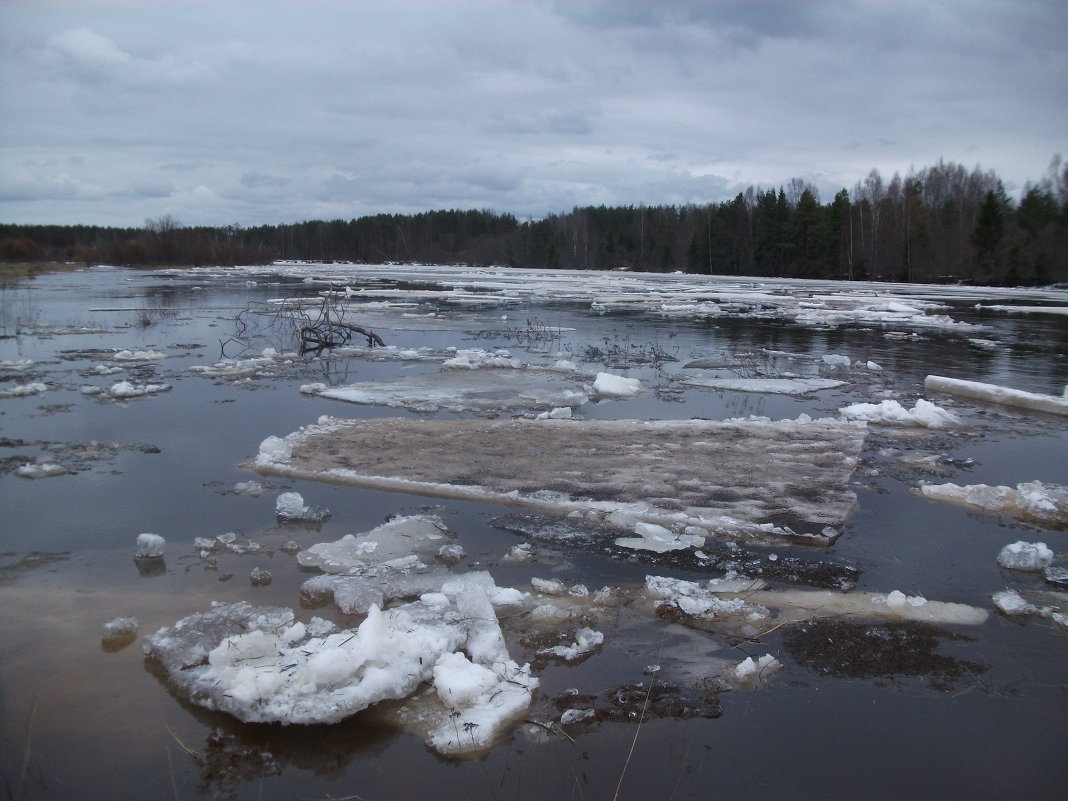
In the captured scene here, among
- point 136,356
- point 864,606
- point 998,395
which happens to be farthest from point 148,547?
point 998,395

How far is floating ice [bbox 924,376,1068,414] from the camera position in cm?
971

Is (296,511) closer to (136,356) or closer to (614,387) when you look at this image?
(614,387)

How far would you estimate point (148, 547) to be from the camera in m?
4.94

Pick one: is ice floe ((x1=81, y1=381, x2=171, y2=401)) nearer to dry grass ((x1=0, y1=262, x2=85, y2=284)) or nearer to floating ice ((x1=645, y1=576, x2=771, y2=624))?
floating ice ((x1=645, y1=576, x2=771, y2=624))

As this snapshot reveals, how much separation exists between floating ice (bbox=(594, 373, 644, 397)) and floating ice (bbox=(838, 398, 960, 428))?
274 centimetres

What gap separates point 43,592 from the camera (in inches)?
175

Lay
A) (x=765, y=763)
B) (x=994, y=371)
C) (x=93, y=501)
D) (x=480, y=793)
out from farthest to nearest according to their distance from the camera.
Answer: (x=994, y=371) → (x=93, y=501) → (x=765, y=763) → (x=480, y=793)

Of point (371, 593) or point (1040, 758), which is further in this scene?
point (371, 593)

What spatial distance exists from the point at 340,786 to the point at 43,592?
2.60 metres

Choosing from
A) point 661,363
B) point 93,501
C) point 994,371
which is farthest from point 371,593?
point 994,371

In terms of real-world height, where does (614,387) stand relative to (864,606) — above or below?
above

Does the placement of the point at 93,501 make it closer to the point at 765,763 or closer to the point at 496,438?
the point at 496,438

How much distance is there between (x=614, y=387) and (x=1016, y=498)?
5.30m

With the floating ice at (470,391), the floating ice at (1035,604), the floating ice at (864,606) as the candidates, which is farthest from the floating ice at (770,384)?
the floating ice at (864,606)
